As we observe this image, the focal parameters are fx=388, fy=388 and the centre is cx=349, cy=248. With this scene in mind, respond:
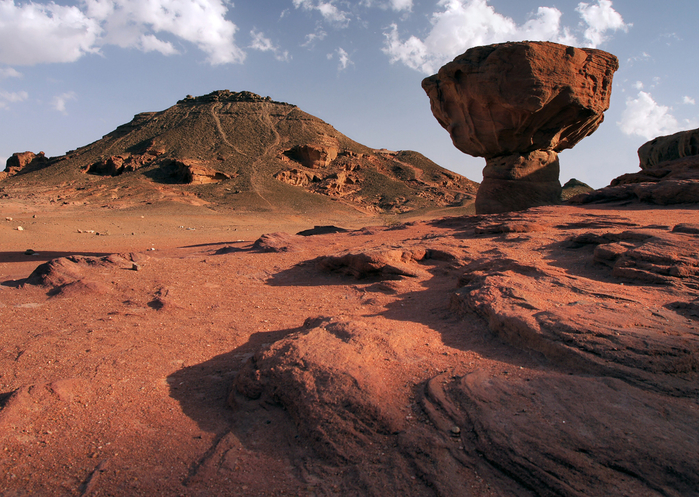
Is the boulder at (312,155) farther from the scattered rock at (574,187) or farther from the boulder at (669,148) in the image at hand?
the boulder at (669,148)

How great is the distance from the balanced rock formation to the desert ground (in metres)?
5.10

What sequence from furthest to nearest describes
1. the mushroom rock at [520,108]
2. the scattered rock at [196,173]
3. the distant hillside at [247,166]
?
the scattered rock at [196,173] → the distant hillside at [247,166] → the mushroom rock at [520,108]

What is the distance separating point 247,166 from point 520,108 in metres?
27.6

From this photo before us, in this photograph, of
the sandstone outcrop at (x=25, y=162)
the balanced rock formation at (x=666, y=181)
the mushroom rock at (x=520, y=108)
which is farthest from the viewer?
the sandstone outcrop at (x=25, y=162)

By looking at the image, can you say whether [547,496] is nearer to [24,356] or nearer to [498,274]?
[498,274]

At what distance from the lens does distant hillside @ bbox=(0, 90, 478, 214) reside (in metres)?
30.4

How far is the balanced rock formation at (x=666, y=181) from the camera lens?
31.0ft

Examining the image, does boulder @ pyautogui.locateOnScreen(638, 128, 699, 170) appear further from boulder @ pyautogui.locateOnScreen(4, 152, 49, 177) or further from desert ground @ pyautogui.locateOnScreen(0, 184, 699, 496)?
boulder @ pyautogui.locateOnScreen(4, 152, 49, 177)

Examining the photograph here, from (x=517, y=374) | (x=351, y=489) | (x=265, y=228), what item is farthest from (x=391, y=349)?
(x=265, y=228)

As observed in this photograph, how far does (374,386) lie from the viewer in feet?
7.97

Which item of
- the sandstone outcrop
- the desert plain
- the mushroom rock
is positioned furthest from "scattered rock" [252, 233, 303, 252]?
the sandstone outcrop

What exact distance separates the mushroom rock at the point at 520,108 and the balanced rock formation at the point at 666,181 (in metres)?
2.19

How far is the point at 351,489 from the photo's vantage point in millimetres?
1848

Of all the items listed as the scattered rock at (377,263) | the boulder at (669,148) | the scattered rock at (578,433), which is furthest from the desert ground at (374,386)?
the boulder at (669,148)
